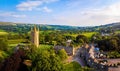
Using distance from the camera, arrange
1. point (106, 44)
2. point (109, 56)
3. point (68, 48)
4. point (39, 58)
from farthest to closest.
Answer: point (106, 44) → point (68, 48) → point (109, 56) → point (39, 58)

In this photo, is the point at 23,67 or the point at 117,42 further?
the point at 117,42

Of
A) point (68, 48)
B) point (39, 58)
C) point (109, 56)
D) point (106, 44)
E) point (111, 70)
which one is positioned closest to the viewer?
point (111, 70)

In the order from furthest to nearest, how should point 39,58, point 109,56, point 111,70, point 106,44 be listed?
point 106,44 → point 109,56 → point 39,58 → point 111,70

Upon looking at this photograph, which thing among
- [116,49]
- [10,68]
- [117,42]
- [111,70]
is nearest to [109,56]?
[116,49]

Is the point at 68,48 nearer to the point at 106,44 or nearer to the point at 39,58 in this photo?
the point at 106,44

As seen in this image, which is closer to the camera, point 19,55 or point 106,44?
point 19,55

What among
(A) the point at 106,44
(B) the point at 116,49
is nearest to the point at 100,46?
(A) the point at 106,44

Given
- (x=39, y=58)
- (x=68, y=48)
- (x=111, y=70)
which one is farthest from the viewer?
(x=68, y=48)

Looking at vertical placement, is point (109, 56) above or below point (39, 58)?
below

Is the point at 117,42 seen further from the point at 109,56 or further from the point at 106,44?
the point at 109,56
